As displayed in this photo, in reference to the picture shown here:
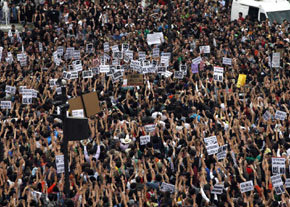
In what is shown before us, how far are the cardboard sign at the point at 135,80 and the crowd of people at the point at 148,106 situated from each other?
0.25 metres

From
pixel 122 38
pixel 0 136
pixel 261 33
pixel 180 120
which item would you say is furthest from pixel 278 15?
pixel 0 136

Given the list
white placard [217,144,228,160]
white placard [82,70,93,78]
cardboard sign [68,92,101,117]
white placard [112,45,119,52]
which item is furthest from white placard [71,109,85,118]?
white placard [112,45,119,52]

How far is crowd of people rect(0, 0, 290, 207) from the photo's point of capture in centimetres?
1622

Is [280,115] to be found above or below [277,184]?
above

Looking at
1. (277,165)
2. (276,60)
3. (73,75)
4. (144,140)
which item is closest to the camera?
(277,165)

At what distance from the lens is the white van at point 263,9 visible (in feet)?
108

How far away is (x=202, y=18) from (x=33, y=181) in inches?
671

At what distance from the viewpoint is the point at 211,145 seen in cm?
1780

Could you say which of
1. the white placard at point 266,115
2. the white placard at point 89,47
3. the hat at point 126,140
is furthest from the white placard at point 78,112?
the white placard at point 89,47

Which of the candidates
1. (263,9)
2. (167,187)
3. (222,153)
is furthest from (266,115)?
(263,9)

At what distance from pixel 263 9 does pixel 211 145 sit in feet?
53.2

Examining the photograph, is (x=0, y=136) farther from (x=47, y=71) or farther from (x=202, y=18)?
(x=202, y=18)

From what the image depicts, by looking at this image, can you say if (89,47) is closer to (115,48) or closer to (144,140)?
(115,48)

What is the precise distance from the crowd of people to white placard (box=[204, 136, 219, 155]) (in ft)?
0.10
